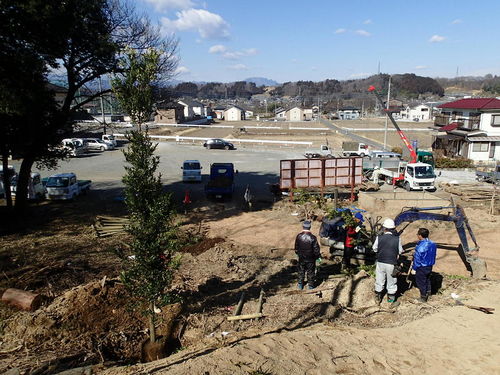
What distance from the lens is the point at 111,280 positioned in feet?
33.1

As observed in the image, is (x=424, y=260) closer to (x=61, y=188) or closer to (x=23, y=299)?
(x=23, y=299)

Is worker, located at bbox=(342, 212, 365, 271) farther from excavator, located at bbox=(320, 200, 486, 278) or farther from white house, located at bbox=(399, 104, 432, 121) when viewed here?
white house, located at bbox=(399, 104, 432, 121)

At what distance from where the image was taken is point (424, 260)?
354 inches

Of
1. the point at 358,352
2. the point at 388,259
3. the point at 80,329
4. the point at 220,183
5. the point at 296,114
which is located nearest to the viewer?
the point at 358,352

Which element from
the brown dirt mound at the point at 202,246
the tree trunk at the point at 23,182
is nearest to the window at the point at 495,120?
the brown dirt mound at the point at 202,246

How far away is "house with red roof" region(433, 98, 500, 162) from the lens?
31922 millimetres

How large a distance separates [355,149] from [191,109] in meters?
63.4

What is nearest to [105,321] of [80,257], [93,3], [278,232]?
[80,257]

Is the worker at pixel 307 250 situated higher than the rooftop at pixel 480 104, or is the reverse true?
the rooftop at pixel 480 104

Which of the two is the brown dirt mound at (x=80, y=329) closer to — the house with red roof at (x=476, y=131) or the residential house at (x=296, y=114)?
the house with red roof at (x=476, y=131)

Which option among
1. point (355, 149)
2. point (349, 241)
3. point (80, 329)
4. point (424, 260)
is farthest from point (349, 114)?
point (80, 329)

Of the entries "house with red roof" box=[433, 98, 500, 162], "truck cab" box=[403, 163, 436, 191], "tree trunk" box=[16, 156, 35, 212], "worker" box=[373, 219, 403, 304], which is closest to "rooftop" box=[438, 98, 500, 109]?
"house with red roof" box=[433, 98, 500, 162]

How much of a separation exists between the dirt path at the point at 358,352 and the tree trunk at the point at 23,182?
45.3 ft

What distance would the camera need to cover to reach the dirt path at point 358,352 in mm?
6328
